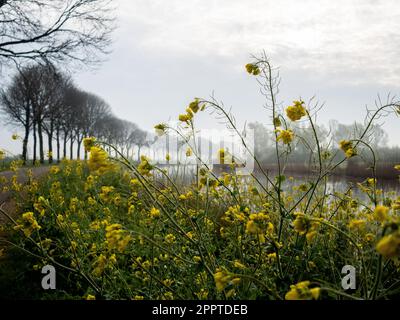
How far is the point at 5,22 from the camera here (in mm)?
13172

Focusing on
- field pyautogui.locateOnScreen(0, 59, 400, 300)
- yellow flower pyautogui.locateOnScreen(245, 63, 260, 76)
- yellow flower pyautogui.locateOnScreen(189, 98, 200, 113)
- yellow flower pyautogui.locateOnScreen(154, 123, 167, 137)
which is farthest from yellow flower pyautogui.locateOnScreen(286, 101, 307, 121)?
yellow flower pyautogui.locateOnScreen(154, 123, 167, 137)

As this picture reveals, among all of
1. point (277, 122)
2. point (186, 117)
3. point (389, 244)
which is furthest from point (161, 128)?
point (389, 244)

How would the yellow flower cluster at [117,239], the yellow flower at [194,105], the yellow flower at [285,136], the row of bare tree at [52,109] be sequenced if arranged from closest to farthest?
the yellow flower cluster at [117,239] < the yellow flower at [285,136] < the yellow flower at [194,105] < the row of bare tree at [52,109]

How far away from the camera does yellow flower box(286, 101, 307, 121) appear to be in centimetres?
240

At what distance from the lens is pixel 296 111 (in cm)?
241

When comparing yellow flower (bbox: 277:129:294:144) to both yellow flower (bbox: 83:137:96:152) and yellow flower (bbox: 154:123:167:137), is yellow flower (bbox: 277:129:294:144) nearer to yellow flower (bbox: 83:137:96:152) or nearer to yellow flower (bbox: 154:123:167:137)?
yellow flower (bbox: 154:123:167:137)

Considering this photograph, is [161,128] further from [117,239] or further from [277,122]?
[117,239]

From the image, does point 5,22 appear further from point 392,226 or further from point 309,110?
point 392,226

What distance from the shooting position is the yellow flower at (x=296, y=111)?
2.40 m

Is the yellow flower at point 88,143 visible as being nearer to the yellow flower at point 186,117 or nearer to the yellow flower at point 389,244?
the yellow flower at point 186,117

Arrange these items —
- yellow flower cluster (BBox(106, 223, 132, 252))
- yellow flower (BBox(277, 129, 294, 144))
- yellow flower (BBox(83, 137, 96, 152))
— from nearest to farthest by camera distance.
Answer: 1. yellow flower cluster (BBox(106, 223, 132, 252))
2. yellow flower (BBox(83, 137, 96, 152))
3. yellow flower (BBox(277, 129, 294, 144))

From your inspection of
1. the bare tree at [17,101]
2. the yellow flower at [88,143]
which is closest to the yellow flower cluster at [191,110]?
the yellow flower at [88,143]

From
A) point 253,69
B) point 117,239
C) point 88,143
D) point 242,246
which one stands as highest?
point 253,69
